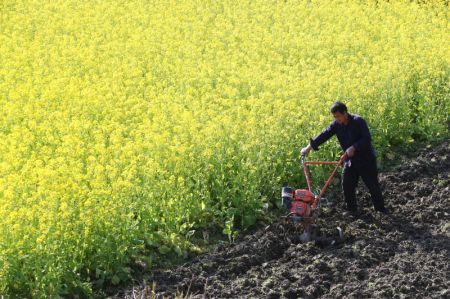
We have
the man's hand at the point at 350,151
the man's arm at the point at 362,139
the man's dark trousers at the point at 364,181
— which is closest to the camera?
the man's hand at the point at 350,151

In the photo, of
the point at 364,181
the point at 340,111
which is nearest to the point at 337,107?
the point at 340,111

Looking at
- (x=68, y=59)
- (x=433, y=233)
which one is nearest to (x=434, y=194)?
(x=433, y=233)

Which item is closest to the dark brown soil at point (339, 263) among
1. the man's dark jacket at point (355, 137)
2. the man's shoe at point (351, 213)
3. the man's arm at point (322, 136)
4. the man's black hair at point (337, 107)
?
the man's shoe at point (351, 213)

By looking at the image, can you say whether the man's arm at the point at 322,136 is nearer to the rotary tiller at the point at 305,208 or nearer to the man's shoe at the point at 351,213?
the rotary tiller at the point at 305,208

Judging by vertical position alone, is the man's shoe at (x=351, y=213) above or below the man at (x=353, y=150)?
below

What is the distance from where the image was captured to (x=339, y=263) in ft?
32.5

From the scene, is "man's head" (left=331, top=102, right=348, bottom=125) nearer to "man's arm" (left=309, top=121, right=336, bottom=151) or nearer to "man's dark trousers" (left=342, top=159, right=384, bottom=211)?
"man's arm" (left=309, top=121, right=336, bottom=151)

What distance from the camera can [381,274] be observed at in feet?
31.6

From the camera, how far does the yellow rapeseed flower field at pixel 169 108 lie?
9945mm

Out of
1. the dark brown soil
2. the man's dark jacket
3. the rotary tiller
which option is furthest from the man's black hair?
the dark brown soil

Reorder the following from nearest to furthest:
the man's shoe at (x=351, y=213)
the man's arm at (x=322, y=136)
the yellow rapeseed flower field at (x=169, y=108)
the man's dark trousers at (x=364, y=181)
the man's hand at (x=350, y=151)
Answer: the yellow rapeseed flower field at (x=169, y=108)
the man's hand at (x=350, y=151)
the man's arm at (x=322, y=136)
the man's dark trousers at (x=364, y=181)
the man's shoe at (x=351, y=213)

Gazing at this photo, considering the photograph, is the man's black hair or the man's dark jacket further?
the man's dark jacket

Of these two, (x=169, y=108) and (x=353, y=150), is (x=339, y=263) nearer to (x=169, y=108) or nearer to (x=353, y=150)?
(x=353, y=150)

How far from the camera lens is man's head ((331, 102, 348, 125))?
34.5 feet
